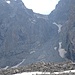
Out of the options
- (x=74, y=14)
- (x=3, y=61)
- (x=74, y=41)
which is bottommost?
(x=3, y=61)

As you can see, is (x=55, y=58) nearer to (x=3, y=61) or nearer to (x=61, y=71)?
(x=3, y=61)

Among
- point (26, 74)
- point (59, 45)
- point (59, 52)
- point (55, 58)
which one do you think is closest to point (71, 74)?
point (26, 74)

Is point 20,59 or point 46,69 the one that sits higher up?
point 46,69

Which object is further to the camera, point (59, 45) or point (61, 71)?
point (59, 45)

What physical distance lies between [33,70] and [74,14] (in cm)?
15732

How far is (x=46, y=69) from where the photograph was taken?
98.3ft

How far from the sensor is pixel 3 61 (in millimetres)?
185000

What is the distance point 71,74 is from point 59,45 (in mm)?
163509

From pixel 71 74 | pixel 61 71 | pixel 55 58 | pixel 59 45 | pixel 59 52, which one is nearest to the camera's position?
pixel 71 74

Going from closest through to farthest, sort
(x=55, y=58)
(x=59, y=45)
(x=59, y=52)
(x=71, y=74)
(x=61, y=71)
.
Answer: (x=71, y=74)
(x=61, y=71)
(x=55, y=58)
(x=59, y=52)
(x=59, y=45)

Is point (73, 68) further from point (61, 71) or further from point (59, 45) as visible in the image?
point (59, 45)

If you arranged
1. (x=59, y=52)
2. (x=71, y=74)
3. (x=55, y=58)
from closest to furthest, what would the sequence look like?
(x=71, y=74)
(x=55, y=58)
(x=59, y=52)

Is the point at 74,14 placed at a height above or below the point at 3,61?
above

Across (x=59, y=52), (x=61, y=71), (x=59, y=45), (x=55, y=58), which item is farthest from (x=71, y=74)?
(x=59, y=45)
